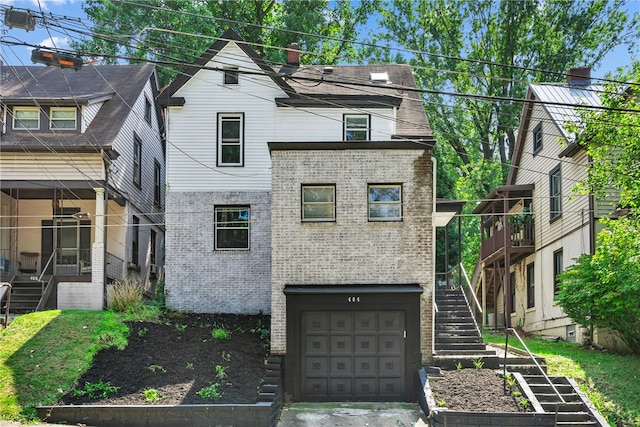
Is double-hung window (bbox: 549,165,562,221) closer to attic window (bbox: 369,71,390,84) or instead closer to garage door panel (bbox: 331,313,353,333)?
attic window (bbox: 369,71,390,84)

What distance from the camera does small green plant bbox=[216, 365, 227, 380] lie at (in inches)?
727

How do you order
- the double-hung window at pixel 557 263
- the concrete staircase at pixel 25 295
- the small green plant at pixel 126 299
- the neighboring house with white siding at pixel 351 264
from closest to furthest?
the neighboring house with white siding at pixel 351 264, the small green plant at pixel 126 299, the concrete staircase at pixel 25 295, the double-hung window at pixel 557 263

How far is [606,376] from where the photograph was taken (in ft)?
59.7

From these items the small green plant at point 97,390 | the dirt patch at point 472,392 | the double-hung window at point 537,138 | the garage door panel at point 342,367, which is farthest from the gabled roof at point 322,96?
the small green plant at point 97,390

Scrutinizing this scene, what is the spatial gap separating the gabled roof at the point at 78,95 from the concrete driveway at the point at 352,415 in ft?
36.6

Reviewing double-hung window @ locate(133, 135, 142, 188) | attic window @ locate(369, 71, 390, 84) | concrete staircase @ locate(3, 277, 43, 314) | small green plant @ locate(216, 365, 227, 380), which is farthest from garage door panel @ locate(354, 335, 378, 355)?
double-hung window @ locate(133, 135, 142, 188)

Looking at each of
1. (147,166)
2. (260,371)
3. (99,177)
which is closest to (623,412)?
(260,371)

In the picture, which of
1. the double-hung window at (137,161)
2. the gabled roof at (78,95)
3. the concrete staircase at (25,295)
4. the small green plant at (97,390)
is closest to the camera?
the small green plant at (97,390)

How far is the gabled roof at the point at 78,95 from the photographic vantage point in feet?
83.1

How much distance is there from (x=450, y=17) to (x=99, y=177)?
2221 cm

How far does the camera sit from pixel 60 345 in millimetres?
19703

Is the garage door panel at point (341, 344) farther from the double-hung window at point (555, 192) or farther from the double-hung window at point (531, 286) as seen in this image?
the double-hung window at point (531, 286)

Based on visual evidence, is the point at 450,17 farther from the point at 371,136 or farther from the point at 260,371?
the point at 260,371

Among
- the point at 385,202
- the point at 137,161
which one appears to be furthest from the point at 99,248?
the point at 385,202
